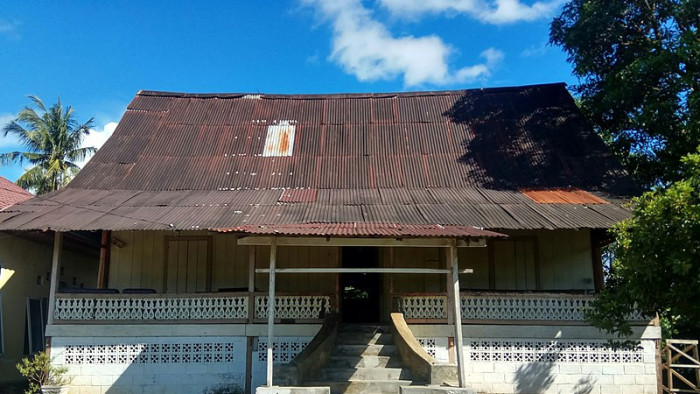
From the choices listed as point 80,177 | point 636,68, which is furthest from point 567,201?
point 80,177

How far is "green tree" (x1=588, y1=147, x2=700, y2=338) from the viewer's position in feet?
21.2

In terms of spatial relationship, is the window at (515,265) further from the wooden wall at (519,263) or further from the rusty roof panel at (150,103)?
the rusty roof panel at (150,103)

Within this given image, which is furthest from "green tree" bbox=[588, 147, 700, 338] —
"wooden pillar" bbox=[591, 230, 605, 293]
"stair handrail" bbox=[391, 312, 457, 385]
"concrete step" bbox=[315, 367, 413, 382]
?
"wooden pillar" bbox=[591, 230, 605, 293]

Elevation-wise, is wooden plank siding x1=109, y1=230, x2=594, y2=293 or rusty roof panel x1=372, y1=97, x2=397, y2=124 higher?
rusty roof panel x1=372, y1=97, x2=397, y2=124

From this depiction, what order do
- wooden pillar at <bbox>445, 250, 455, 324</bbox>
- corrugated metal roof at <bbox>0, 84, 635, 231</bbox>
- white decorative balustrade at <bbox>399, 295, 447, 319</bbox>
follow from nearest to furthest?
1. wooden pillar at <bbox>445, 250, 455, 324</bbox>
2. corrugated metal roof at <bbox>0, 84, 635, 231</bbox>
3. white decorative balustrade at <bbox>399, 295, 447, 319</bbox>

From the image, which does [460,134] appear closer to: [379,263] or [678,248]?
[379,263]

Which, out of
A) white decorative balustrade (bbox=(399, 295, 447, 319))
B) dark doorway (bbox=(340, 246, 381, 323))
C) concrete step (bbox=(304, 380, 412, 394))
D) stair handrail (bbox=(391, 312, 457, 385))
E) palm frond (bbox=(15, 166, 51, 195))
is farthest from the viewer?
palm frond (bbox=(15, 166, 51, 195))

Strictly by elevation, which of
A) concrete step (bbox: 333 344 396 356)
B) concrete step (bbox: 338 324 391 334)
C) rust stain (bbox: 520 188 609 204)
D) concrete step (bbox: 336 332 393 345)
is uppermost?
rust stain (bbox: 520 188 609 204)

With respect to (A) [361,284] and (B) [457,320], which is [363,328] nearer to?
(B) [457,320]

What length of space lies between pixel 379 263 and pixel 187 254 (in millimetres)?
4350

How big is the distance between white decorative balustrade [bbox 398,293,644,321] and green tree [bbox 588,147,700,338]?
2734 mm

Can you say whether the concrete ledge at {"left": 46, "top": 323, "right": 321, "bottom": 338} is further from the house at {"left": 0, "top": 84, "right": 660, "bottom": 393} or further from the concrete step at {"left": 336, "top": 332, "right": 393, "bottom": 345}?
the concrete step at {"left": 336, "top": 332, "right": 393, "bottom": 345}

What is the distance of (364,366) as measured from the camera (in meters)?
9.56

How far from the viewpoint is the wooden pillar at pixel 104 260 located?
11.9 meters
